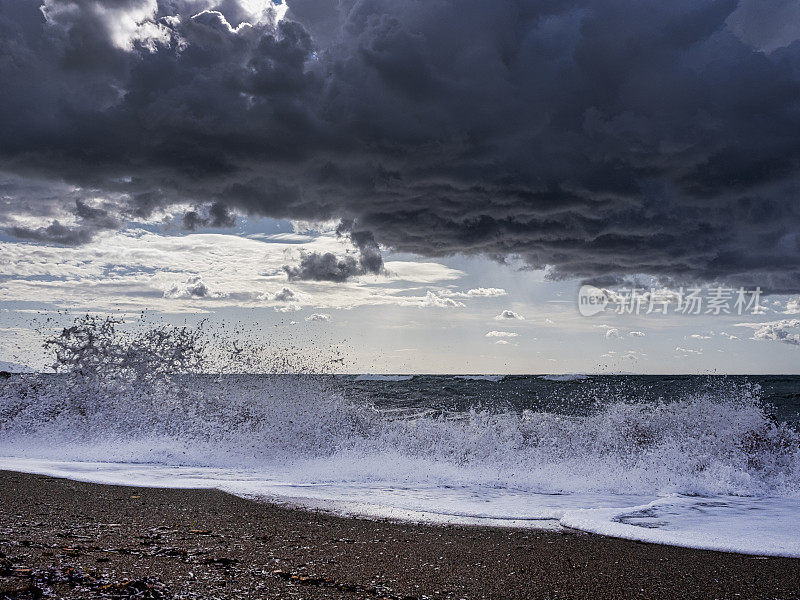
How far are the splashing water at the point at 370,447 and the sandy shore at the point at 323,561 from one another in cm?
98

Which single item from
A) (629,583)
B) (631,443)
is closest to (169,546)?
(629,583)

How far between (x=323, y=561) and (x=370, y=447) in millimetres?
7435

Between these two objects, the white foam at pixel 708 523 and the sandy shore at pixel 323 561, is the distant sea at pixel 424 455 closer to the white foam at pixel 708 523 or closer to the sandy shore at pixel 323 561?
the white foam at pixel 708 523

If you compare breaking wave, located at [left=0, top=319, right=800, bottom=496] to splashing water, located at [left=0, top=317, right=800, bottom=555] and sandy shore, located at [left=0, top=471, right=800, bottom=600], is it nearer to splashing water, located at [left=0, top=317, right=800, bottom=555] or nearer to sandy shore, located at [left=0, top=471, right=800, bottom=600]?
splashing water, located at [left=0, top=317, right=800, bottom=555]

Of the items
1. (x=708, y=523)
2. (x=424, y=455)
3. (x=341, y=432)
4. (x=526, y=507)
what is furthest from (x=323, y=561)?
(x=341, y=432)

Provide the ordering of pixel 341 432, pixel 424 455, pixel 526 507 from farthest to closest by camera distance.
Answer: pixel 341 432 → pixel 424 455 → pixel 526 507

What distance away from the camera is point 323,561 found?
4438 millimetres

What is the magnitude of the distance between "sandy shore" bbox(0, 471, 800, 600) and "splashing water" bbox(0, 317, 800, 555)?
979 mm

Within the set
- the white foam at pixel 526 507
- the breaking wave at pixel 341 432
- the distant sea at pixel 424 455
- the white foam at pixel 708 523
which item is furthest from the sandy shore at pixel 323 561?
the breaking wave at pixel 341 432

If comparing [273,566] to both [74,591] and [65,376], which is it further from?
[65,376]

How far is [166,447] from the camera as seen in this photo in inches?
496

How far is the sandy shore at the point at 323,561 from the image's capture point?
3.68m

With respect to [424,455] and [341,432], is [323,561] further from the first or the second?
[341,432]

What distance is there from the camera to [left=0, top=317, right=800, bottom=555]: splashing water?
8.02 metres
